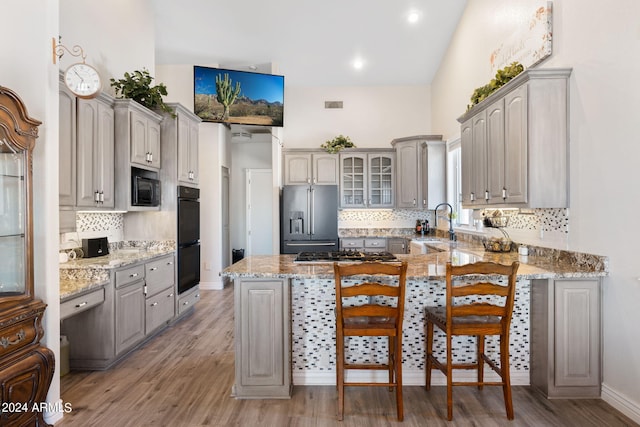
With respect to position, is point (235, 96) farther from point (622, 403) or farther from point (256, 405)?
point (622, 403)

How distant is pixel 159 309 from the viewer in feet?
12.7

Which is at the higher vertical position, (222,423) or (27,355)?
(27,355)

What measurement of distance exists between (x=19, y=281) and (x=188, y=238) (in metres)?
2.54

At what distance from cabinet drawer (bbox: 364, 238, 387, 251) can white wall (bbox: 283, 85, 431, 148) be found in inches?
67.5

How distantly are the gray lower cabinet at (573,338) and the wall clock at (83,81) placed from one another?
353 cm

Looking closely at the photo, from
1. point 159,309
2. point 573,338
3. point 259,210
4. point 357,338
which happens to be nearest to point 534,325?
point 573,338

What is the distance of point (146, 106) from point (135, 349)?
101 inches

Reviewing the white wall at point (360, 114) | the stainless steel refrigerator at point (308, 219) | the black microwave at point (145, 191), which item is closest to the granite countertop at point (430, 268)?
the black microwave at point (145, 191)

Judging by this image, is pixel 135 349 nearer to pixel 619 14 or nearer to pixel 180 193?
pixel 180 193

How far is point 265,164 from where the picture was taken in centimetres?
764

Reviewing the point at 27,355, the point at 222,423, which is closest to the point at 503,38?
the point at 222,423

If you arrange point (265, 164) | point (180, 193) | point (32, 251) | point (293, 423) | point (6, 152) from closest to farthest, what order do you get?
point (6, 152), point (32, 251), point (293, 423), point (180, 193), point (265, 164)

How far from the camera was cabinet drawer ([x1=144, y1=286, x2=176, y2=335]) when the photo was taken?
3.66 meters

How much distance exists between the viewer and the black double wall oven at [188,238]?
4.37 metres
